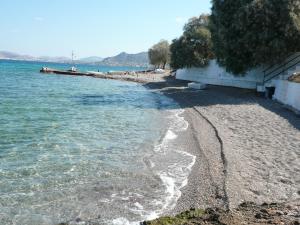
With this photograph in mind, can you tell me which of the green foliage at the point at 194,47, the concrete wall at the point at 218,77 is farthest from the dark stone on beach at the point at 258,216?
the green foliage at the point at 194,47

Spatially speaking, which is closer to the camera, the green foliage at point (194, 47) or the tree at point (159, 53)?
the green foliage at point (194, 47)

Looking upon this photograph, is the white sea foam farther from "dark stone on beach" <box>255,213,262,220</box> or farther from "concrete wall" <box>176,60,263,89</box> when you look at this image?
"concrete wall" <box>176,60,263,89</box>

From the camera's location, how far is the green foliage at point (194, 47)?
55188 mm

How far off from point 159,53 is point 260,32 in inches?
2810

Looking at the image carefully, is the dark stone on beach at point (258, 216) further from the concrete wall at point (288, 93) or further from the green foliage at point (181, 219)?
the concrete wall at point (288, 93)

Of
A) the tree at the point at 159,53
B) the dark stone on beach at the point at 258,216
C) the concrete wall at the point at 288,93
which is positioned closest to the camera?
the dark stone on beach at the point at 258,216

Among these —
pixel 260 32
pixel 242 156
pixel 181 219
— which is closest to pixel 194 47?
pixel 260 32

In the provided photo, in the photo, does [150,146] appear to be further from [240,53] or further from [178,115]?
[240,53]

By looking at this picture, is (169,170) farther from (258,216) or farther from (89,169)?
(258,216)

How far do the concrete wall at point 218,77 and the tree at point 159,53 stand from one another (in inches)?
1309

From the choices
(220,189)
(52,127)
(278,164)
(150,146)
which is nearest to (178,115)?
(52,127)

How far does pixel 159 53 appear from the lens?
10456 cm

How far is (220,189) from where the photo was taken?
10969mm

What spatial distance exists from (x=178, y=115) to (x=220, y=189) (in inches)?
645
